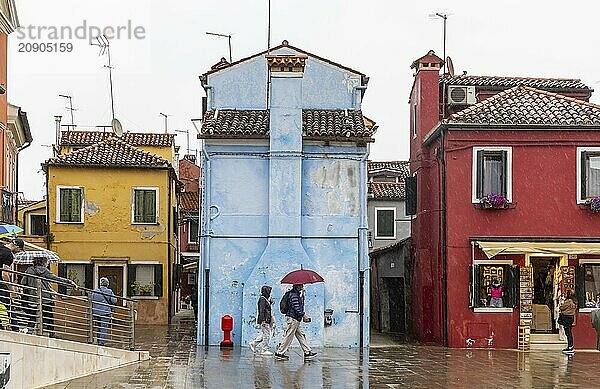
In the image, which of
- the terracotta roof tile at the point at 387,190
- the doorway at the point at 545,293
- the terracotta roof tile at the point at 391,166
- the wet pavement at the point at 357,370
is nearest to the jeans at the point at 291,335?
the wet pavement at the point at 357,370

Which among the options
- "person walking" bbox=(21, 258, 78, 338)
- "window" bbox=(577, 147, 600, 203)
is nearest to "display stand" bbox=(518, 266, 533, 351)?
"window" bbox=(577, 147, 600, 203)

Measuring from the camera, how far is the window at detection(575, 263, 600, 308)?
2684 cm

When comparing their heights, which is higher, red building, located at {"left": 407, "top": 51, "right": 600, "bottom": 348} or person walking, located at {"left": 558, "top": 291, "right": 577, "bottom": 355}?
red building, located at {"left": 407, "top": 51, "right": 600, "bottom": 348}

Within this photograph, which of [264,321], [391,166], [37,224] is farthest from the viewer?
[391,166]

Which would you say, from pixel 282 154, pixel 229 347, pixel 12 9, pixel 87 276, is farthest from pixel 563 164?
pixel 87 276

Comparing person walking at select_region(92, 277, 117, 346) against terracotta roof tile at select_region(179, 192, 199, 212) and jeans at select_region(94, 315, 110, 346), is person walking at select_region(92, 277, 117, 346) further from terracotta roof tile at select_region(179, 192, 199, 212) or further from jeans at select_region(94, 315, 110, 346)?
terracotta roof tile at select_region(179, 192, 199, 212)

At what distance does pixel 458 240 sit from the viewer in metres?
27.2

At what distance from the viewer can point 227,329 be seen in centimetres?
2544

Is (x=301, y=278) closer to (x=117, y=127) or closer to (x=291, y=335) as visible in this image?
(x=291, y=335)

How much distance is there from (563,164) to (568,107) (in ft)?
6.13

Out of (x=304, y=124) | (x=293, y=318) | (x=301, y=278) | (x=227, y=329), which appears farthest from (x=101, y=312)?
(x=304, y=124)

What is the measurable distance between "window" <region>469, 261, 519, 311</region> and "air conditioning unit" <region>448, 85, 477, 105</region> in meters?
6.16

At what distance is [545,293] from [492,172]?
374 centimetres

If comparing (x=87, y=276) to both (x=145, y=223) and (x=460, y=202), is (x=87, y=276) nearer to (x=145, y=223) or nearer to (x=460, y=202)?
(x=145, y=223)
